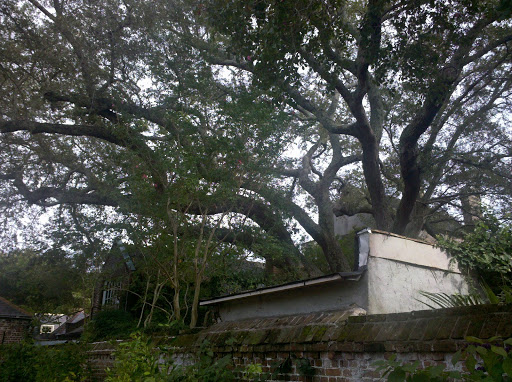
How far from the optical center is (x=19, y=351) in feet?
36.1

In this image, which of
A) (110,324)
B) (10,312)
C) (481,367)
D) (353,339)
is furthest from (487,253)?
(10,312)

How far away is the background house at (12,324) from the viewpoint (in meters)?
20.2

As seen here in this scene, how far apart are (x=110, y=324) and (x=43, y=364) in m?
6.79

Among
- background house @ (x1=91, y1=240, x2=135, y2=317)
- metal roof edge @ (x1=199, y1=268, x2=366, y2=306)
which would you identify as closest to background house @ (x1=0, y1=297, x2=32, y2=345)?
background house @ (x1=91, y1=240, x2=135, y2=317)

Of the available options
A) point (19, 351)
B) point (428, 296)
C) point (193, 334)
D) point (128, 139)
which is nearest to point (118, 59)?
point (128, 139)

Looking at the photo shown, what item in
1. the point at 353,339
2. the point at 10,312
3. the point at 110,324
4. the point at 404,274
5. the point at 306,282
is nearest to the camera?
the point at 353,339

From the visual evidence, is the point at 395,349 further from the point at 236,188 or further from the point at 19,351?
the point at 19,351

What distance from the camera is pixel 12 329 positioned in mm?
20625

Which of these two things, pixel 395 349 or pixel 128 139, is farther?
pixel 128 139

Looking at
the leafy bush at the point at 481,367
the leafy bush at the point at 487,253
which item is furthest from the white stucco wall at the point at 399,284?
the leafy bush at the point at 481,367

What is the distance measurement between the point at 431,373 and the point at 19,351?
11211 millimetres

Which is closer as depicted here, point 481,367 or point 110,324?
point 481,367

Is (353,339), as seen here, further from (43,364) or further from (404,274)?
(43,364)

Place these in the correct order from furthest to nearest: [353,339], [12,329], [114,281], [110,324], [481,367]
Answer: [12,329] → [114,281] → [110,324] → [353,339] → [481,367]
